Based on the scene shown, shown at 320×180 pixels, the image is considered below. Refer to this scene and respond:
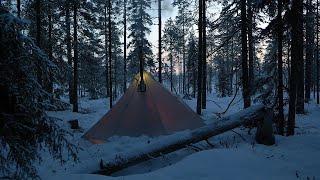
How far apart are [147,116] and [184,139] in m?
3.75

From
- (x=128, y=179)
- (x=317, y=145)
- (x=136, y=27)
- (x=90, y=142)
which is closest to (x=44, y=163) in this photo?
(x=90, y=142)

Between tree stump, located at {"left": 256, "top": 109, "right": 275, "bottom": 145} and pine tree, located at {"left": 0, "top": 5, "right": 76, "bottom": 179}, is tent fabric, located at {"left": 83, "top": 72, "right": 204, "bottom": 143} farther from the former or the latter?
pine tree, located at {"left": 0, "top": 5, "right": 76, "bottom": 179}

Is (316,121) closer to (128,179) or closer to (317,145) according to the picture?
(317,145)

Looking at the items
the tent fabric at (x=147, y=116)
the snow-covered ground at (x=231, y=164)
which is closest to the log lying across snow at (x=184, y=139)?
the snow-covered ground at (x=231, y=164)

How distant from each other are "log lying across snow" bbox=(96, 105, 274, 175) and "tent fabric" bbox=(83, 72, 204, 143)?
297cm

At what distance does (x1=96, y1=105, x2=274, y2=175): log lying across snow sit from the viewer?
21.9ft

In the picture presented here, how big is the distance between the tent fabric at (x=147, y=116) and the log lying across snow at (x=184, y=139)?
9.74 ft

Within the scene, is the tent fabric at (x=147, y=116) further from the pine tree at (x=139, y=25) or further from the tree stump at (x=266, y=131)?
the pine tree at (x=139, y=25)

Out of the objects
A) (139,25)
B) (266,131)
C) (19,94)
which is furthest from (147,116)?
(139,25)

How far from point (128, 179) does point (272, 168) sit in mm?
3093

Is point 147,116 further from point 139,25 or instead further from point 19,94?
point 139,25

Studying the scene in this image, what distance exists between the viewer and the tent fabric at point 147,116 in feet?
36.2

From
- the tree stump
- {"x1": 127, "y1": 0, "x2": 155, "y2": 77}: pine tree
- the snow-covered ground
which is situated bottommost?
the snow-covered ground

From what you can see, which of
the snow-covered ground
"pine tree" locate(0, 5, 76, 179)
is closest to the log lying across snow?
the snow-covered ground
